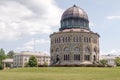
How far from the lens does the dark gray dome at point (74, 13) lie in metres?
93.5

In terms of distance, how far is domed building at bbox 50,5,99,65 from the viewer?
87562 millimetres

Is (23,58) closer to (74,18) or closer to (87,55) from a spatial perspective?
(74,18)

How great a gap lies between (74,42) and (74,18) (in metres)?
10.7

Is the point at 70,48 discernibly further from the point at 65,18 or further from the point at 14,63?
the point at 14,63

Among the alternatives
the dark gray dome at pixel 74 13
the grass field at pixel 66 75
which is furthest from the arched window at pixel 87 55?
the grass field at pixel 66 75

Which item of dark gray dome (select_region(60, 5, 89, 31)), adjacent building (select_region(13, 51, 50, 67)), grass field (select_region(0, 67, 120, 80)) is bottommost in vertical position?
grass field (select_region(0, 67, 120, 80))

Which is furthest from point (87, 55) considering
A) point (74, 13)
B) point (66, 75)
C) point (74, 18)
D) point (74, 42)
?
point (66, 75)

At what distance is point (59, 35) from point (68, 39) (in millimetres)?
4058

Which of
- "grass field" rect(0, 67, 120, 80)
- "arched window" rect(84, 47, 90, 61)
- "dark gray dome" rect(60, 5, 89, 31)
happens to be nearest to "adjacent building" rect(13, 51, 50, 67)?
"dark gray dome" rect(60, 5, 89, 31)

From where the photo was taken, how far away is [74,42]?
288ft

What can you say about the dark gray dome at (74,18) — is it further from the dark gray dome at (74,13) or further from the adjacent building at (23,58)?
the adjacent building at (23,58)

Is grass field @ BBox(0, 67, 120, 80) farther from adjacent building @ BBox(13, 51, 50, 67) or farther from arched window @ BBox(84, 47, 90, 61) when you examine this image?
adjacent building @ BBox(13, 51, 50, 67)

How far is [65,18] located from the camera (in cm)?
9494

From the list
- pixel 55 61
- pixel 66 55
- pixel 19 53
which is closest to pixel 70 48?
pixel 66 55
